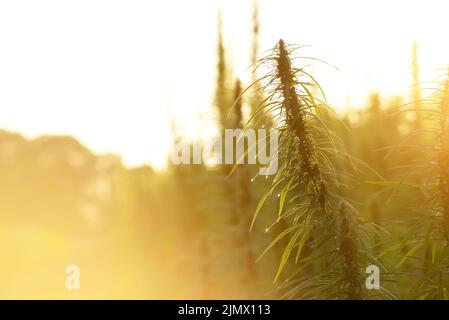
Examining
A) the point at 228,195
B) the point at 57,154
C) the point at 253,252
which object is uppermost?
the point at 57,154

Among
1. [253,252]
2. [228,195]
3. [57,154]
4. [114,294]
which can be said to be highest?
[57,154]

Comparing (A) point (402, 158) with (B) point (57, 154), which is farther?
(B) point (57, 154)

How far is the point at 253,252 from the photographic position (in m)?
12.7

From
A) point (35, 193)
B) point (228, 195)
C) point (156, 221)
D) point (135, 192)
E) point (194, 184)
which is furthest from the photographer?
point (35, 193)

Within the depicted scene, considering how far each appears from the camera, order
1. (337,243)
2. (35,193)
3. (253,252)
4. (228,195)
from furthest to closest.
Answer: (35,193)
(228,195)
(253,252)
(337,243)

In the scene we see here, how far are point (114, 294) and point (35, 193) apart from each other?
3007cm

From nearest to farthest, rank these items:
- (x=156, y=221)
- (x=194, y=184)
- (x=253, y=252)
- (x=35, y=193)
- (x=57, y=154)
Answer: (x=253, y=252) → (x=194, y=184) → (x=156, y=221) → (x=35, y=193) → (x=57, y=154)

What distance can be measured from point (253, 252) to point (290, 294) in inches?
428

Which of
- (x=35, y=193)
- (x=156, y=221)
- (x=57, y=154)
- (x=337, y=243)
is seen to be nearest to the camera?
(x=337, y=243)

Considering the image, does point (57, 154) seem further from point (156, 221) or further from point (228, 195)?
point (228, 195)
